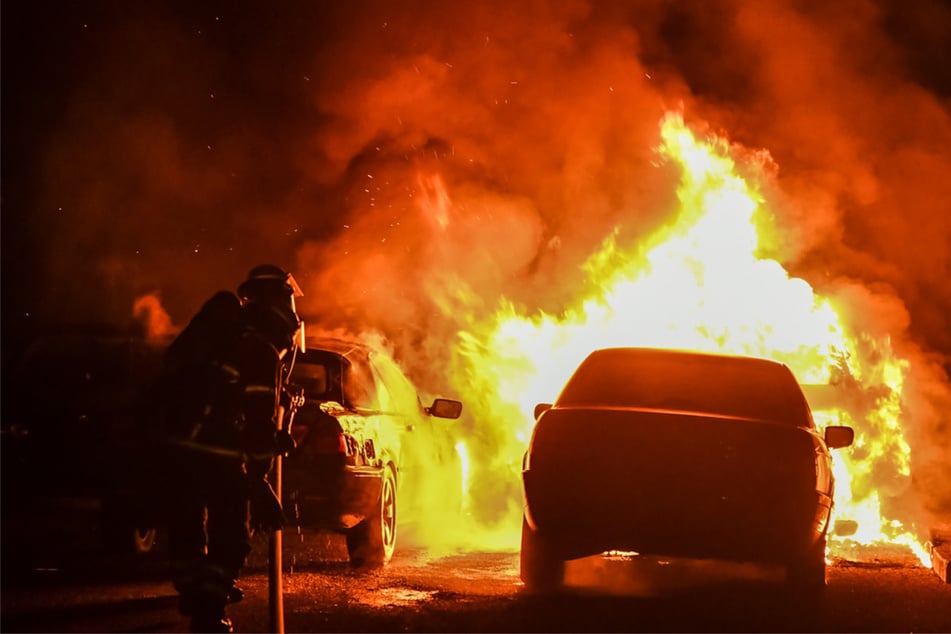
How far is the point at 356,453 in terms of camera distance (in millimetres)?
9266

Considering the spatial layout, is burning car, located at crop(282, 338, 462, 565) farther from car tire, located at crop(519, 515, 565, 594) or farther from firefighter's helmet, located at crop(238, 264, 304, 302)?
firefighter's helmet, located at crop(238, 264, 304, 302)

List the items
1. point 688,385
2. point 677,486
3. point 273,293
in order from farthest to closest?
point 688,385, point 677,486, point 273,293

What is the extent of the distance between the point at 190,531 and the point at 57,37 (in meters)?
13.8

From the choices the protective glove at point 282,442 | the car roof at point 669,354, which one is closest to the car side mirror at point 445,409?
the car roof at point 669,354

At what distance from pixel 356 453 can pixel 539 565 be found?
166 cm

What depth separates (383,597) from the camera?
802cm

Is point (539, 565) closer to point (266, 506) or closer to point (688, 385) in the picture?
point (688, 385)

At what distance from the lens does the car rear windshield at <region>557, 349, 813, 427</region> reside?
8766mm

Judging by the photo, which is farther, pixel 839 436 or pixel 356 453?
pixel 839 436

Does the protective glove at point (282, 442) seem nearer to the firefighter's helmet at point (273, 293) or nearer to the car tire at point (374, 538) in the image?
the firefighter's helmet at point (273, 293)

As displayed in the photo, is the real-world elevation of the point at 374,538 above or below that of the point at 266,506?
below

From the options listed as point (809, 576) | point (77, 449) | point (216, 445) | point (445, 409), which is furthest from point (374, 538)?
point (216, 445)

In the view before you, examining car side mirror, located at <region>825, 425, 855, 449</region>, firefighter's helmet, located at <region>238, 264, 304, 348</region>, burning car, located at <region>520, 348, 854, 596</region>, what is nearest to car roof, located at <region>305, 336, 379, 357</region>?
burning car, located at <region>520, 348, 854, 596</region>

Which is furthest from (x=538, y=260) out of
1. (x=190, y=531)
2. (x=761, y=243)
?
(x=190, y=531)
